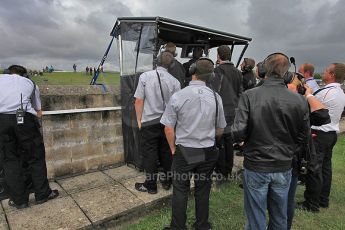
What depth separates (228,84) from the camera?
4.71 m

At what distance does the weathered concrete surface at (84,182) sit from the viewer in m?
4.41

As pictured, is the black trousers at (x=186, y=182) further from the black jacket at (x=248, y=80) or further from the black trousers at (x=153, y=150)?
the black jacket at (x=248, y=80)

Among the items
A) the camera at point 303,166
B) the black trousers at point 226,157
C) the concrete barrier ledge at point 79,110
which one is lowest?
the black trousers at point 226,157

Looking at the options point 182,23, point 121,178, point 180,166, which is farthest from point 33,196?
point 182,23

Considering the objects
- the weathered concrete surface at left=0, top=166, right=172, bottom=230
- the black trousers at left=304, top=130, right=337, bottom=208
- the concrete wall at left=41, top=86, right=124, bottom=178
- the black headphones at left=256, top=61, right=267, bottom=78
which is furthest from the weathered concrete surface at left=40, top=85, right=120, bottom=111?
the black trousers at left=304, top=130, right=337, bottom=208

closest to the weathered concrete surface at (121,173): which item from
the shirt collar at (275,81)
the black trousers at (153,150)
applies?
the black trousers at (153,150)

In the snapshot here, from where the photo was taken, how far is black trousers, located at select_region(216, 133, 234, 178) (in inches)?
189

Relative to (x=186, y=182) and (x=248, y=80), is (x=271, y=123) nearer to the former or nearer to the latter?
(x=186, y=182)

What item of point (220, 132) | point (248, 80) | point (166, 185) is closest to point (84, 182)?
point (166, 185)

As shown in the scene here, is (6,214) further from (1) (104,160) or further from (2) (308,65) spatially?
(2) (308,65)

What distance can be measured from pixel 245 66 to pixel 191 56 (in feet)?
4.14

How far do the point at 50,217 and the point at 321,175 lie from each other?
12.4 feet

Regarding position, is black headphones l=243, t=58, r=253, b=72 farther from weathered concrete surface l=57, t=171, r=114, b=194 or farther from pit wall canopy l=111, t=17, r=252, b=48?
weathered concrete surface l=57, t=171, r=114, b=194

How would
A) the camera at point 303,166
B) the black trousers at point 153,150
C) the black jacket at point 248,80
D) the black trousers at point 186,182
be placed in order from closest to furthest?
the camera at point 303,166 < the black trousers at point 186,182 < the black trousers at point 153,150 < the black jacket at point 248,80
